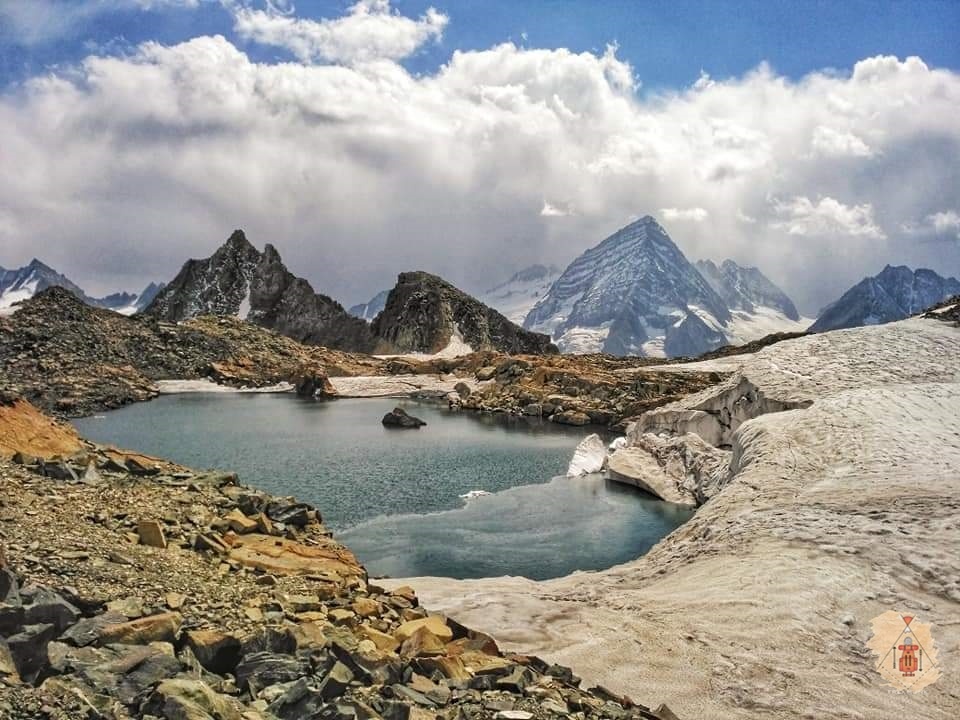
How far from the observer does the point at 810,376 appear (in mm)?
42500

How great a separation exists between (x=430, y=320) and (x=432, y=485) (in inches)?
5615

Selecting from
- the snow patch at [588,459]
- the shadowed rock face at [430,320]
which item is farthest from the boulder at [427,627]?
the shadowed rock face at [430,320]

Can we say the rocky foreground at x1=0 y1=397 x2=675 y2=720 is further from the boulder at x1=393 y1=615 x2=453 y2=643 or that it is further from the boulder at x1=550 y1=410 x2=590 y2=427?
the boulder at x1=550 y1=410 x2=590 y2=427

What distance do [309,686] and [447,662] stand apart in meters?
2.64

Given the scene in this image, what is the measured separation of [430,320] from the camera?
607 feet

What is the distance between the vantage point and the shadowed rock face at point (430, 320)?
182750 millimetres

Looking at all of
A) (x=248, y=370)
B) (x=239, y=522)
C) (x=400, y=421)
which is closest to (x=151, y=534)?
(x=239, y=522)

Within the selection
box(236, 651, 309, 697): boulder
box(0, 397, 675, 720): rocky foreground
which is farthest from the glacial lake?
box(236, 651, 309, 697): boulder

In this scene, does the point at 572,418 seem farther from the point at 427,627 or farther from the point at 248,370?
the point at 427,627

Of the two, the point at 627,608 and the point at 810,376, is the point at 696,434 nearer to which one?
the point at 810,376

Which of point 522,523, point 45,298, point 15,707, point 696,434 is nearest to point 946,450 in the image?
point 522,523

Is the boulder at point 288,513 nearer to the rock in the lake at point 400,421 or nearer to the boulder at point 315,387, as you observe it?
the rock in the lake at point 400,421

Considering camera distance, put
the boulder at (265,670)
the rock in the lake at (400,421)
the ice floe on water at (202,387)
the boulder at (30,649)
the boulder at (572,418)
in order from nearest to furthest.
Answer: the boulder at (30,649) → the boulder at (265,670) → the rock in the lake at (400,421) → the boulder at (572,418) → the ice floe on water at (202,387)

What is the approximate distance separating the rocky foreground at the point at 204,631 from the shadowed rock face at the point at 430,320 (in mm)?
162720
